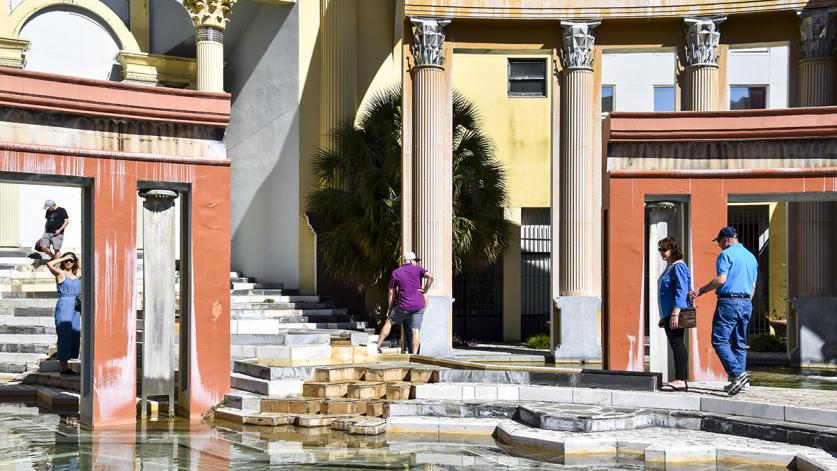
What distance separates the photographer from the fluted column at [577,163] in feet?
60.9

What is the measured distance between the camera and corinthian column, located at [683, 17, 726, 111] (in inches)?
722

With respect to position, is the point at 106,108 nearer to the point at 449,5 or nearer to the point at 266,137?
the point at 449,5

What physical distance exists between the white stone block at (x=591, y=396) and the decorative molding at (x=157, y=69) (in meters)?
14.7

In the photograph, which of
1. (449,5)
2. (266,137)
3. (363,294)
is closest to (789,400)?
(449,5)

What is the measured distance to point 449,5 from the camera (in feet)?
60.8

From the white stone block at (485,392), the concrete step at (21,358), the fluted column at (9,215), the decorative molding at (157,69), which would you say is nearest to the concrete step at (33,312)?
the concrete step at (21,358)

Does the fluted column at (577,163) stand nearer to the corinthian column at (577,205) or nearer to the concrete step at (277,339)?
the corinthian column at (577,205)

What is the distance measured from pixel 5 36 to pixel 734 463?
17451mm

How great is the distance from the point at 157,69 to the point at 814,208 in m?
13.7

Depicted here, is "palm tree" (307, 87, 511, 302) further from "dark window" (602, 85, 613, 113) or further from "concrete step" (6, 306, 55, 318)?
"dark window" (602, 85, 613, 113)

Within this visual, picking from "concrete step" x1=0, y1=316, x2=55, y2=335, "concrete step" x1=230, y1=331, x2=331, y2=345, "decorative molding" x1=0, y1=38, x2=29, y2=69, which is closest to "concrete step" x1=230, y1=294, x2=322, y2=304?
"concrete step" x1=0, y1=316, x2=55, y2=335

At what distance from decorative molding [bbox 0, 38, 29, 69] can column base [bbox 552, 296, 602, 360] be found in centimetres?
1139

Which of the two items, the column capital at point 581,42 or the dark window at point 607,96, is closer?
the column capital at point 581,42

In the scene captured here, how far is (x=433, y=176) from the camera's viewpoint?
1845 cm
